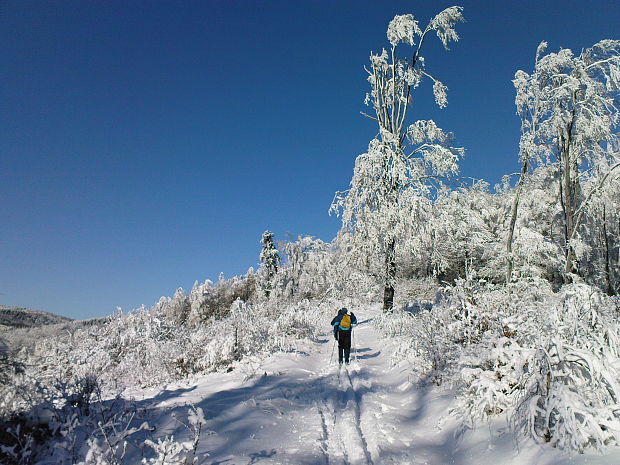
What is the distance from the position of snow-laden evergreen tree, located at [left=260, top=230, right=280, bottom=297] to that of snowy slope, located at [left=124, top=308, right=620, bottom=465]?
33.2 m

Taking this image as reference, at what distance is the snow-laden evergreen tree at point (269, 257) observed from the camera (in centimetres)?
4153

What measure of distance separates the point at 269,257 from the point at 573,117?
34.2 m

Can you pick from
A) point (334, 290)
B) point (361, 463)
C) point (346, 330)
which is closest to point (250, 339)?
point (346, 330)

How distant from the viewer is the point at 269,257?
42781 mm

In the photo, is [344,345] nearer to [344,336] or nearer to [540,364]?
[344,336]

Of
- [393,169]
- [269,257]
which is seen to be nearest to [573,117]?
[393,169]

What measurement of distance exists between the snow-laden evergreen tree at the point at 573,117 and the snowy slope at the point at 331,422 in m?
8.65

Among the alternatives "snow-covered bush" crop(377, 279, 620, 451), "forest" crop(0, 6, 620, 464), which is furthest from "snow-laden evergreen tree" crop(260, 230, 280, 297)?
"snow-covered bush" crop(377, 279, 620, 451)

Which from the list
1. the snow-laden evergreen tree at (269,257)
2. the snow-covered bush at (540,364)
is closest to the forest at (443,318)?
the snow-covered bush at (540,364)

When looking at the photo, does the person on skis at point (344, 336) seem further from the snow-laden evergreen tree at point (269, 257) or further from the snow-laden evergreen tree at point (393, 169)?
the snow-laden evergreen tree at point (269, 257)

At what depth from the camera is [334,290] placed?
15.8 metres

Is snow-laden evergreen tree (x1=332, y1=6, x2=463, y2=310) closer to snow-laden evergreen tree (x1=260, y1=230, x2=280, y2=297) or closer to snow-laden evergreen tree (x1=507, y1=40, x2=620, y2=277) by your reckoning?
snow-laden evergreen tree (x1=507, y1=40, x2=620, y2=277)

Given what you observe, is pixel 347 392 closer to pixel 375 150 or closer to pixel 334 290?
pixel 334 290

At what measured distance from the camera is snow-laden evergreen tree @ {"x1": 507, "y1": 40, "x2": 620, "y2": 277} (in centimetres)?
1175
